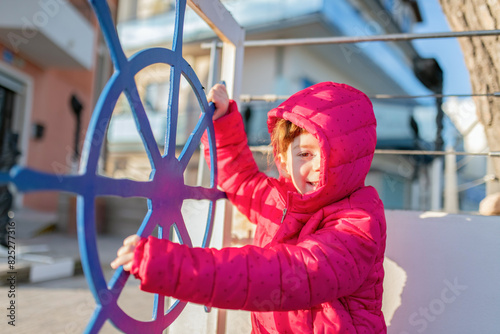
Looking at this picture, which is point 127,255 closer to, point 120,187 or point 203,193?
point 120,187

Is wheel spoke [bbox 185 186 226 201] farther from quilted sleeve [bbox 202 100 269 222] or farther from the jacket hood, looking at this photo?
the jacket hood

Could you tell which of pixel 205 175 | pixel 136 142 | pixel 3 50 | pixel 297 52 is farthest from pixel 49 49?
pixel 205 175

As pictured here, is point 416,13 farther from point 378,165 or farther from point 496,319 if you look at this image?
point 496,319

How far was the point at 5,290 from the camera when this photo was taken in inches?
99.8

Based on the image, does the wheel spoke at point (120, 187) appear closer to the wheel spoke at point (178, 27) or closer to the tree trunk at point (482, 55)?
the wheel spoke at point (178, 27)

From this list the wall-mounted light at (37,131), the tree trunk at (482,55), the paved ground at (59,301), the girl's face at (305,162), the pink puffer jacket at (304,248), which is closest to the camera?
the pink puffer jacket at (304,248)

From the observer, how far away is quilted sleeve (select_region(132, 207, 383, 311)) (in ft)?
2.13

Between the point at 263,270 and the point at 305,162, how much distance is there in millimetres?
339

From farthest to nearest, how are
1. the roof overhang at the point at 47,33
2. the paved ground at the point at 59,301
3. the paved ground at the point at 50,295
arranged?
the roof overhang at the point at 47,33 < the paved ground at the point at 50,295 < the paved ground at the point at 59,301

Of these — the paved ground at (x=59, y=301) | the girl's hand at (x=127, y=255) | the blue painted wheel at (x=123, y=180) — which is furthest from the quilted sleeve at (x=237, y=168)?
the girl's hand at (x=127, y=255)

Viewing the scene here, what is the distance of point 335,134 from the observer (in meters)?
0.89

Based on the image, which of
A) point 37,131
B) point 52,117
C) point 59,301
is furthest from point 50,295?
point 52,117

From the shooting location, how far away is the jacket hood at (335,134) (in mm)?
891

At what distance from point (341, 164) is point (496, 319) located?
63cm
